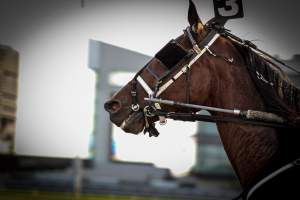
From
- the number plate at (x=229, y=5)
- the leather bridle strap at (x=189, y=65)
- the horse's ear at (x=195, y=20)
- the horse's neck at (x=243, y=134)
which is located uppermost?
the number plate at (x=229, y=5)

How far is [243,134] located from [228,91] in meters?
0.19

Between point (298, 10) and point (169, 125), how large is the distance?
64.9 inches

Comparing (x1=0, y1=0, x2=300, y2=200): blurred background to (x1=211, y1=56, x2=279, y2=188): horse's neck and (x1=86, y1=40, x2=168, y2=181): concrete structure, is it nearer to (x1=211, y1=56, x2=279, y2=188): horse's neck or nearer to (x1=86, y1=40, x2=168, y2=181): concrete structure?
(x1=86, y1=40, x2=168, y2=181): concrete structure

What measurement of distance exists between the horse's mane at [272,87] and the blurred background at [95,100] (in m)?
2.01

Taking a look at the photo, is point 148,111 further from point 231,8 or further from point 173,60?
point 231,8

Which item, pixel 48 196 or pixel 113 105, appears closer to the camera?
pixel 113 105

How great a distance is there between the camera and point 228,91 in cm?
168

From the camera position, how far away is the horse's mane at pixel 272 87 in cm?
160

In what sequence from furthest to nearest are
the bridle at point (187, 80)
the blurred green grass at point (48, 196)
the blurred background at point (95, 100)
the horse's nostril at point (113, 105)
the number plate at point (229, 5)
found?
the blurred green grass at point (48, 196)
the blurred background at point (95, 100)
the number plate at point (229, 5)
the horse's nostril at point (113, 105)
the bridle at point (187, 80)

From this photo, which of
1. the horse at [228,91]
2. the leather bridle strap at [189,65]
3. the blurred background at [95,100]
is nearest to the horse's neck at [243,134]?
the horse at [228,91]

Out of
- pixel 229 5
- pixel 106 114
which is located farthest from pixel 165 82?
pixel 106 114

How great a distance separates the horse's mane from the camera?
1600 mm

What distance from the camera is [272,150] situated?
62.2 inches

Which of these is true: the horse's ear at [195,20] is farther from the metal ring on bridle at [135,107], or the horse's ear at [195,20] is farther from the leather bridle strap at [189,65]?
the metal ring on bridle at [135,107]
